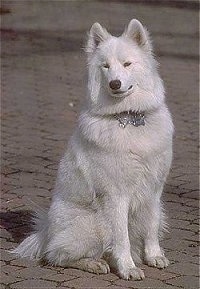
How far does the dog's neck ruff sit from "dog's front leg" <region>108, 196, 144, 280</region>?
1.54 feet

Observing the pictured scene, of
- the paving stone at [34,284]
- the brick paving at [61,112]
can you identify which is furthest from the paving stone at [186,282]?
the paving stone at [34,284]

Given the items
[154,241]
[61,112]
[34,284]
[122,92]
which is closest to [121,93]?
[122,92]

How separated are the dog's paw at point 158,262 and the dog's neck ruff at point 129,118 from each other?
91 centimetres

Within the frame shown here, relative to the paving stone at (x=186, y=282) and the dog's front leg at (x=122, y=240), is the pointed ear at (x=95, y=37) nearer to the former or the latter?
the dog's front leg at (x=122, y=240)

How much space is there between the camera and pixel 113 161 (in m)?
5.46

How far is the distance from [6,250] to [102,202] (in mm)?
921

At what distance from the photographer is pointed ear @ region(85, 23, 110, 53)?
5.55 m

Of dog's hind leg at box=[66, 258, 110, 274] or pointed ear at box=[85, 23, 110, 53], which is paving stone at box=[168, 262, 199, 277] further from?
pointed ear at box=[85, 23, 110, 53]

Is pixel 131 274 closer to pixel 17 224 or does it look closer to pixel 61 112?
pixel 17 224

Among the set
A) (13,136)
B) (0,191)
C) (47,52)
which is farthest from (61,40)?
(0,191)

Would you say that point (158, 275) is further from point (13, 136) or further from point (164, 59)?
point (164, 59)

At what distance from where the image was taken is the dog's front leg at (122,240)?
5.47 meters

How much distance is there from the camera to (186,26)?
56.6 feet

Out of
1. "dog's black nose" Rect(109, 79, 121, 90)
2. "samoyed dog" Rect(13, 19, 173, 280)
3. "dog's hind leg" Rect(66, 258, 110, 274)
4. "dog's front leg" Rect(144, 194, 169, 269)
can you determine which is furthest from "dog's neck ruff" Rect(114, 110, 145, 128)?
"dog's hind leg" Rect(66, 258, 110, 274)
